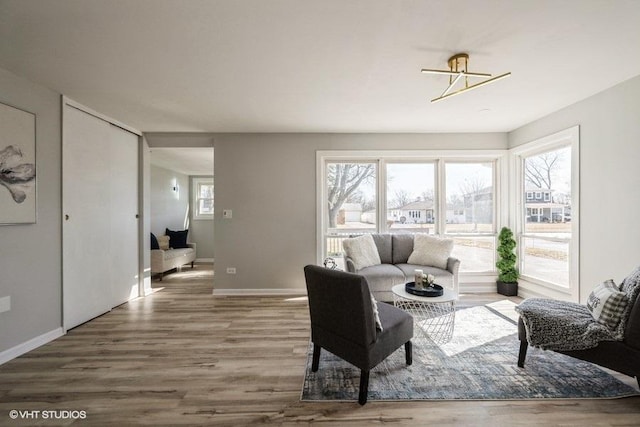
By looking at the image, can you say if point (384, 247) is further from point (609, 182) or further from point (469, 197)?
point (609, 182)

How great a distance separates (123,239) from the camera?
3.74 m

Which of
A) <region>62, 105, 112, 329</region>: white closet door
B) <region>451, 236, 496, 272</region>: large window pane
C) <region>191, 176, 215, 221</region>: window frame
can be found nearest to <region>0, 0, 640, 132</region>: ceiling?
<region>62, 105, 112, 329</region>: white closet door

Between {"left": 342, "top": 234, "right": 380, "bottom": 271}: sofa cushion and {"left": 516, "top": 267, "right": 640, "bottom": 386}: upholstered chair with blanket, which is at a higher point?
{"left": 342, "top": 234, "right": 380, "bottom": 271}: sofa cushion

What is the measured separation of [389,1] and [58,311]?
419 centimetres

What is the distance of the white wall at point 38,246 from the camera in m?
2.32

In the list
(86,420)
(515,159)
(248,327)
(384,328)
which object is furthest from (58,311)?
(515,159)

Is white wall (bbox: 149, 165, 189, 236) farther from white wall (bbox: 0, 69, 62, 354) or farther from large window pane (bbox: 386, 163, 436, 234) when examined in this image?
large window pane (bbox: 386, 163, 436, 234)

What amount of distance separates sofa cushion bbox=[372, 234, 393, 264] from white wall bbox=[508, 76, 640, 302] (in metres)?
2.26

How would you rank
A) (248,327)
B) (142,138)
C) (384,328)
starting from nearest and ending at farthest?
1. (384,328)
2. (248,327)
3. (142,138)

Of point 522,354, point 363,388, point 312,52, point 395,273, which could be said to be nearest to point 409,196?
point 395,273

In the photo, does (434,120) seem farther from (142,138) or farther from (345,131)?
(142,138)

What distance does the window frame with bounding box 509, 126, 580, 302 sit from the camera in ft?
10.3

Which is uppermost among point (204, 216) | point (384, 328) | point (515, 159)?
point (515, 159)

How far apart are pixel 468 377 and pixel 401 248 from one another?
84.0 inches
